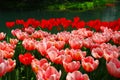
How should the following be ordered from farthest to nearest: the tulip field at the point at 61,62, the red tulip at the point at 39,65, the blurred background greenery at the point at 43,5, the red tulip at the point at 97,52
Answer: the blurred background greenery at the point at 43,5 → the red tulip at the point at 97,52 → the red tulip at the point at 39,65 → the tulip field at the point at 61,62

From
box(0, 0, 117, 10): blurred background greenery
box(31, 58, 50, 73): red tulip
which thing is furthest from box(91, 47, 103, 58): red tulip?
box(0, 0, 117, 10): blurred background greenery

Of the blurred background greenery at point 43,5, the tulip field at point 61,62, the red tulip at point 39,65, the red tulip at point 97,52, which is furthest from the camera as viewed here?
the blurred background greenery at point 43,5

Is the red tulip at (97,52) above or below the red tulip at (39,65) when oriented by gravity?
below

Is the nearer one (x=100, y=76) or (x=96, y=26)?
(x=100, y=76)

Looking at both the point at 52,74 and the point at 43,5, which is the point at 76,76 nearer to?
the point at 52,74

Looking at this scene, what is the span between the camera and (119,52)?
367 cm

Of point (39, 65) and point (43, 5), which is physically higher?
point (39, 65)

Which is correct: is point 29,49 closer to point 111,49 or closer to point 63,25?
point 111,49

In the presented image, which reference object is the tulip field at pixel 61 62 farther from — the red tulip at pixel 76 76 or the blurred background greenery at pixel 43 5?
the blurred background greenery at pixel 43 5

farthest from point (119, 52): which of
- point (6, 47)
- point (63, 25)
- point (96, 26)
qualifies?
point (63, 25)

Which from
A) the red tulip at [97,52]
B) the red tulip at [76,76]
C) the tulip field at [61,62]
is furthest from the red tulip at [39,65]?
the red tulip at [97,52]

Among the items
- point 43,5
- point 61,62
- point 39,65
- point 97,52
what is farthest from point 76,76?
point 43,5

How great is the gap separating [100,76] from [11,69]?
90cm

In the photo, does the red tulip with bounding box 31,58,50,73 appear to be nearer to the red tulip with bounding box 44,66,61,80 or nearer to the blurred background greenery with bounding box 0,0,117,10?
the red tulip with bounding box 44,66,61,80
